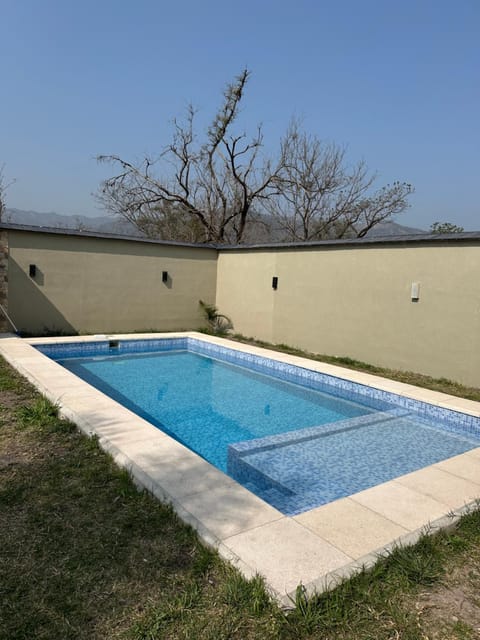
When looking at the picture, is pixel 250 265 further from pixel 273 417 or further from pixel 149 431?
pixel 149 431

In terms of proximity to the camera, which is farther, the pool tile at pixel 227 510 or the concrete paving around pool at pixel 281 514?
the pool tile at pixel 227 510

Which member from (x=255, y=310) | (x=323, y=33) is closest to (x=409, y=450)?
(x=255, y=310)

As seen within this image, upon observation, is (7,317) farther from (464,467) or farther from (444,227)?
(444,227)

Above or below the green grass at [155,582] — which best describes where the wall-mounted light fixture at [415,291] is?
above

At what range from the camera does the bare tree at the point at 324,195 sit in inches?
717

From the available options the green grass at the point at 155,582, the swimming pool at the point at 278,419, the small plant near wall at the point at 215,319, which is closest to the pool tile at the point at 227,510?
the green grass at the point at 155,582

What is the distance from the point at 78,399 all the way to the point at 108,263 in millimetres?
6229

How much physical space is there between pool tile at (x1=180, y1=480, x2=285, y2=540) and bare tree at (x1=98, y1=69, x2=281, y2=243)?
659 inches

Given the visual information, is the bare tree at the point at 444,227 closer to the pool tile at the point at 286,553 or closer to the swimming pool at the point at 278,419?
the swimming pool at the point at 278,419

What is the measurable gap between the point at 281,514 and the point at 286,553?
17.9 inches

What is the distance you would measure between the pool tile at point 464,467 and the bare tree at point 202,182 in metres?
15.9

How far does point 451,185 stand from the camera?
16578 millimetres

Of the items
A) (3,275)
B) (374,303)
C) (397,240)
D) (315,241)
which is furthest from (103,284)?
(397,240)

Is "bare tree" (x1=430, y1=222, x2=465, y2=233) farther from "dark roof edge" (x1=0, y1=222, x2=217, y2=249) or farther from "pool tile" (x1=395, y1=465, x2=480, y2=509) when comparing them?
"pool tile" (x1=395, y1=465, x2=480, y2=509)
